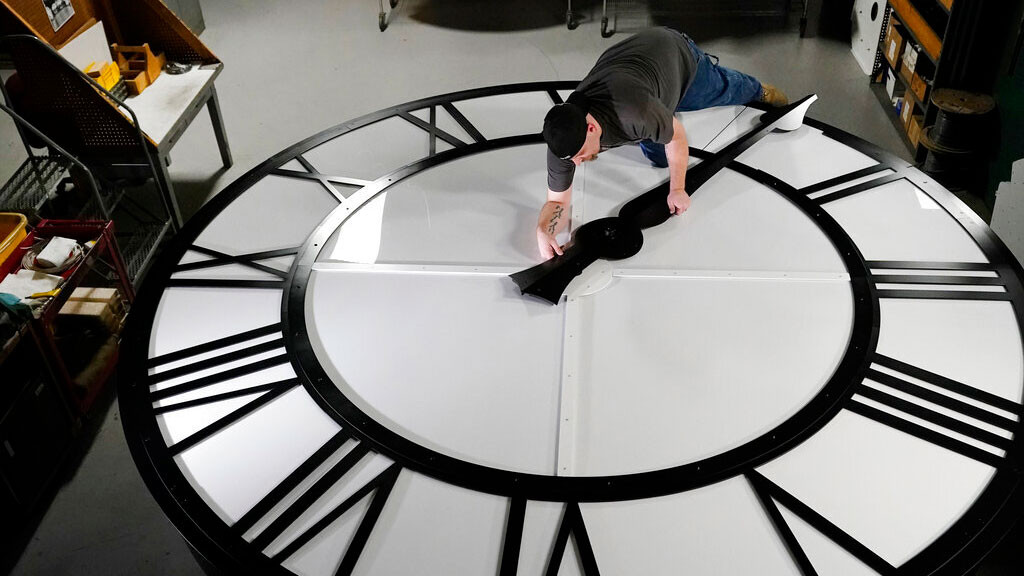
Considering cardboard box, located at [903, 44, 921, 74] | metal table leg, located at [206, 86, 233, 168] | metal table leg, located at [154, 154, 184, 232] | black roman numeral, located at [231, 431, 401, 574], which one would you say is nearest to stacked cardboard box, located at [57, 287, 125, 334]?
metal table leg, located at [154, 154, 184, 232]

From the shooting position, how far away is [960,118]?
3.94 meters

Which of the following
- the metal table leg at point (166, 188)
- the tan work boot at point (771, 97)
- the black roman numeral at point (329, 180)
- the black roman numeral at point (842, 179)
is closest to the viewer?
the black roman numeral at point (842, 179)

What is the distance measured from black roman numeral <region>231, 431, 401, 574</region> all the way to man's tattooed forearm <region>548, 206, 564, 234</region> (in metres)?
0.94

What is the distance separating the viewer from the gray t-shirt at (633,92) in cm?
257

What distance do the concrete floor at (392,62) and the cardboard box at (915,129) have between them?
7 centimetres

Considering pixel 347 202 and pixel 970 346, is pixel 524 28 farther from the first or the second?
pixel 970 346

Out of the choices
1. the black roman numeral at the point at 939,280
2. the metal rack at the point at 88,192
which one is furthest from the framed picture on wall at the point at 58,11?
the black roman numeral at the point at 939,280

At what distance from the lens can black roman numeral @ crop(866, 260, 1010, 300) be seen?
8.18ft

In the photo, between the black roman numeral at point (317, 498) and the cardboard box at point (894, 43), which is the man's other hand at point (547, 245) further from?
the cardboard box at point (894, 43)

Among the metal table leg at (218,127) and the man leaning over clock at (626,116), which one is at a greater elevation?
the man leaning over clock at (626,116)

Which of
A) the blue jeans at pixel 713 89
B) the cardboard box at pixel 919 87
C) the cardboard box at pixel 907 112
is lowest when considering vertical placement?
the cardboard box at pixel 907 112

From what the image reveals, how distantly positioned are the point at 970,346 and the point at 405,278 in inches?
62.6

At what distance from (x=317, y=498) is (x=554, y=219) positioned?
3.77ft

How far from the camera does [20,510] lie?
113 inches
